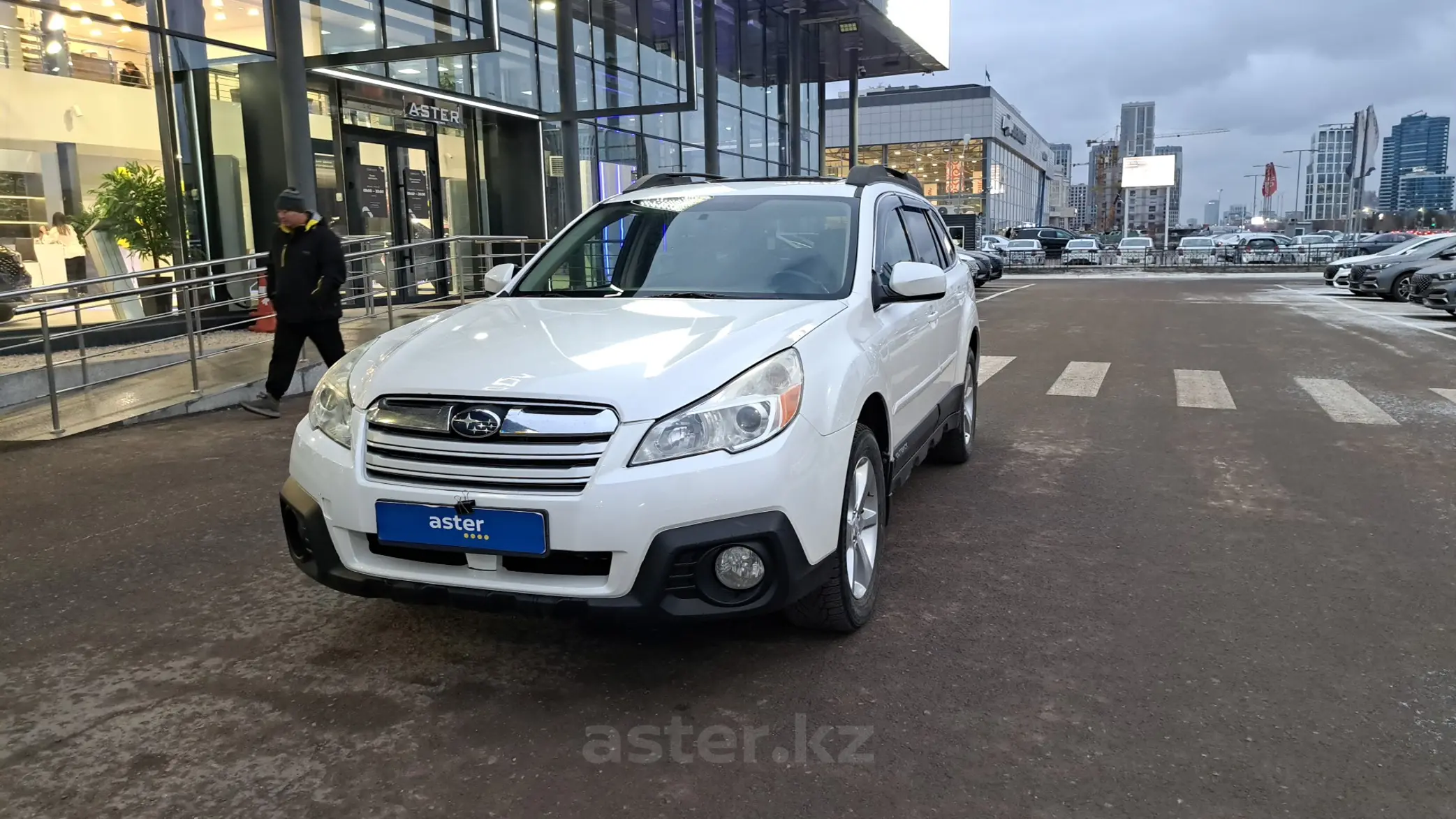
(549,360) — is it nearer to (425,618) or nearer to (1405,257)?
(425,618)

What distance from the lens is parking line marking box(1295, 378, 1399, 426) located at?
8.48m

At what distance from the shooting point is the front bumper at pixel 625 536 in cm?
311

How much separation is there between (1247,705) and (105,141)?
45.5 feet

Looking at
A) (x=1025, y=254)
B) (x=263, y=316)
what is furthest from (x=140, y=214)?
(x=1025, y=254)

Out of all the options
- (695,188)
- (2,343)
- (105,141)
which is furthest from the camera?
(105,141)

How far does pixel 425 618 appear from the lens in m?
4.08

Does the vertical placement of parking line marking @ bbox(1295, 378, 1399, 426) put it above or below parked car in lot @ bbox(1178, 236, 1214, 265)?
below

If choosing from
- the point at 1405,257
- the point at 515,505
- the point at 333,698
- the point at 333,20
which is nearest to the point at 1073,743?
the point at 515,505

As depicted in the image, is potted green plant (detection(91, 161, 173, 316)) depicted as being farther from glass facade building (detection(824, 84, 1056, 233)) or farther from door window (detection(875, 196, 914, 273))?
glass facade building (detection(824, 84, 1056, 233))

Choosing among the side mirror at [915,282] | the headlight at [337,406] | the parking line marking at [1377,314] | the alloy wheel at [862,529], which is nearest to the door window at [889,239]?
the side mirror at [915,282]

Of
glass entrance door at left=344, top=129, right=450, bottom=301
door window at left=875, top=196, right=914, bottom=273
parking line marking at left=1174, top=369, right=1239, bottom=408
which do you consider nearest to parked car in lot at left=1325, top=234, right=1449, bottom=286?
parking line marking at left=1174, top=369, right=1239, bottom=408

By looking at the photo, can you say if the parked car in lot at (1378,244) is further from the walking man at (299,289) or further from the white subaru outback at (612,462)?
the white subaru outback at (612,462)

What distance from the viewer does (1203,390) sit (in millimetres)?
10141

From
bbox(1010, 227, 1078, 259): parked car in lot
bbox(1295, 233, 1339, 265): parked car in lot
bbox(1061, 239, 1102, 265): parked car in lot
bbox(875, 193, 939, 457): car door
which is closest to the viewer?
bbox(875, 193, 939, 457): car door
